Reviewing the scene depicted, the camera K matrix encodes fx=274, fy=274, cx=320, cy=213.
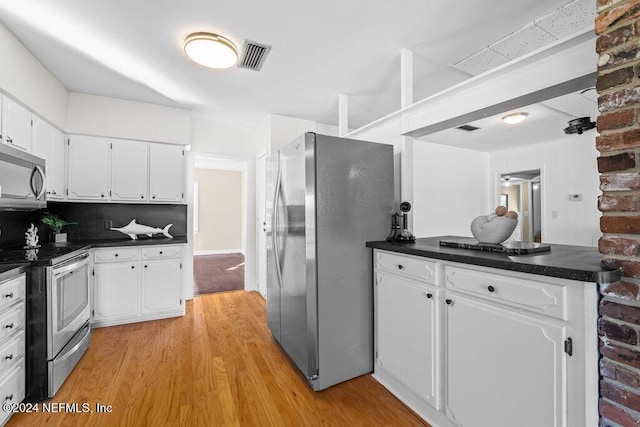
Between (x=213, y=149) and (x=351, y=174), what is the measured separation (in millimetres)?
2864

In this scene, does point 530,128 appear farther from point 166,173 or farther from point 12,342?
point 12,342

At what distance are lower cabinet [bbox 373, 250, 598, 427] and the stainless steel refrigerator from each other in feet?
0.66

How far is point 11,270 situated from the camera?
1630 millimetres

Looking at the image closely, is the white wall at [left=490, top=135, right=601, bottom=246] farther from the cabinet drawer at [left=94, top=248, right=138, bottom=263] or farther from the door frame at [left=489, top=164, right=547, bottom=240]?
the cabinet drawer at [left=94, top=248, right=138, bottom=263]

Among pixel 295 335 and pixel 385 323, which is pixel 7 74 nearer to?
pixel 295 335

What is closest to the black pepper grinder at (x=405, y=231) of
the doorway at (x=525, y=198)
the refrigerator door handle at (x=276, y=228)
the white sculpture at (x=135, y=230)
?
the refrigerator door handle at (x=276, y=228)

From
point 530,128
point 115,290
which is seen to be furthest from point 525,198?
point 115,290

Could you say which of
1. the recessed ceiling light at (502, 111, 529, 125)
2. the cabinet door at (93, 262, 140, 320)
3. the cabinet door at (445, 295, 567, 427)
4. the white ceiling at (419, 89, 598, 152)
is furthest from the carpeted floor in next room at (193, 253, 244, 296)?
the recessed ceiling light at (502, 111, 529, 125)

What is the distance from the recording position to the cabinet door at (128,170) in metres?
3.30

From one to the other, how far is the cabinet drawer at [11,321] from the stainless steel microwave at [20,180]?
713 millimetres

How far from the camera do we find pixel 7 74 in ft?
6.82

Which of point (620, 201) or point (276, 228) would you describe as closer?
point (620, 201)

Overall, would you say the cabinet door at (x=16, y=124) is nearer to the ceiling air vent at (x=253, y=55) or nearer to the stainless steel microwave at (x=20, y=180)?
the stainless steel microwave at (x=20, y=180)

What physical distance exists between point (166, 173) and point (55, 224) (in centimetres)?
121
